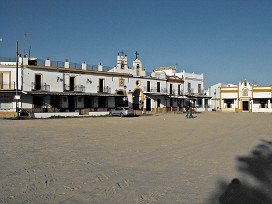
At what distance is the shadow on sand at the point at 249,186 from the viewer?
4.55 m

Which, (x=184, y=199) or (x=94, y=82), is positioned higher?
(x=94, y=82)

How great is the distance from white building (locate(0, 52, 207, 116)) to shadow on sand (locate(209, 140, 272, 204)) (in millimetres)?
27839

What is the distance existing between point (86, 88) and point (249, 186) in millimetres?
32813

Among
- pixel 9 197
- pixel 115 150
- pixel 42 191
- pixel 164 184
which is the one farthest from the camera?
pixel 115 150

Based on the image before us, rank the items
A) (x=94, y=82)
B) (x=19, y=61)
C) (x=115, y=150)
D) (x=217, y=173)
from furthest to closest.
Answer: (x=94, y=82) → (x=19, y=61) → (x=115, y=150) → (x=217, y=173)

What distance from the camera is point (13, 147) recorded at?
948cm

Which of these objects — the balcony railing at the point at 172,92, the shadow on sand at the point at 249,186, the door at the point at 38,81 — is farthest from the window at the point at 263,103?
the shadow on sand at the point at 249,186

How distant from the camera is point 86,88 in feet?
120

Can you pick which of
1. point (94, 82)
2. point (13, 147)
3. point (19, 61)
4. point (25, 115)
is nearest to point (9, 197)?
point (13, 147)

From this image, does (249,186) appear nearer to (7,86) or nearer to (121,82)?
(7,86)

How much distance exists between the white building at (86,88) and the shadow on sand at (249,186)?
91.3 feet

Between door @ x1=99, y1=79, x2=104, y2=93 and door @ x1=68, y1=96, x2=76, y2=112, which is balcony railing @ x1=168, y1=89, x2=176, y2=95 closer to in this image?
door @ x1=99, y1=79, x2=104, y2=93

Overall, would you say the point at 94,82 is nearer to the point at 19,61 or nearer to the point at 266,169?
the point at 19,61

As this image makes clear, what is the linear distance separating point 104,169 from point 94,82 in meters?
31.6
